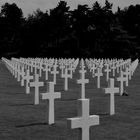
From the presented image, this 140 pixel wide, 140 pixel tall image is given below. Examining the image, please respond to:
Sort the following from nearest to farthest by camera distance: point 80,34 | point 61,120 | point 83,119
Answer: point 83,119
point 61,120
point 80,34

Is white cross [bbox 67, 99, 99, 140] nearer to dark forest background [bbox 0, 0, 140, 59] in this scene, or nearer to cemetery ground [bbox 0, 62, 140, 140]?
cemetery ground [bbox 0, 62, 140, 140]

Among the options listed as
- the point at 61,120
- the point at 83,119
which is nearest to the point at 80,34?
the point at 61,120

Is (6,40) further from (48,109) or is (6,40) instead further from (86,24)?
(48,109)

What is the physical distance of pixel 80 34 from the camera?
258 ft

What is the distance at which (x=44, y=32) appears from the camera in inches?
3265

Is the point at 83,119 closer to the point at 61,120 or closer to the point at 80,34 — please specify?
the point at 61,120

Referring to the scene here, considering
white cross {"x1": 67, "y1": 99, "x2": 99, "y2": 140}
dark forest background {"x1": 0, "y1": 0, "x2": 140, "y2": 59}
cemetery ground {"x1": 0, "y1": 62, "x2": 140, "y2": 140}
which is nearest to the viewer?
white cross {"x1": 67, "y1": 99, "x2": 99, "y2": 140}

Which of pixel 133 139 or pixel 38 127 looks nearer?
pixel 133 139

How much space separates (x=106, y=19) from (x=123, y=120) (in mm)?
67646

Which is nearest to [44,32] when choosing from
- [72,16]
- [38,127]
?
[72,16]

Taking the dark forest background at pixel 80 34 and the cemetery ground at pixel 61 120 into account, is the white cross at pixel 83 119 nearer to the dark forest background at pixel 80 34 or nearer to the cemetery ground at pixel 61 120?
the cemetery ground at pixel 61 120

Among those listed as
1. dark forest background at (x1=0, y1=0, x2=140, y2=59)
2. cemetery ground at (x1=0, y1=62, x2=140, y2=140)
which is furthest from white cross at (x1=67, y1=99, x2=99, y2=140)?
dark forest background at (x1=0, y1=0, x2=140, y2=59)

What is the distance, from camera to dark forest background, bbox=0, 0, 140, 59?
241 feet

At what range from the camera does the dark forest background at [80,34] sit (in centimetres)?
7356
